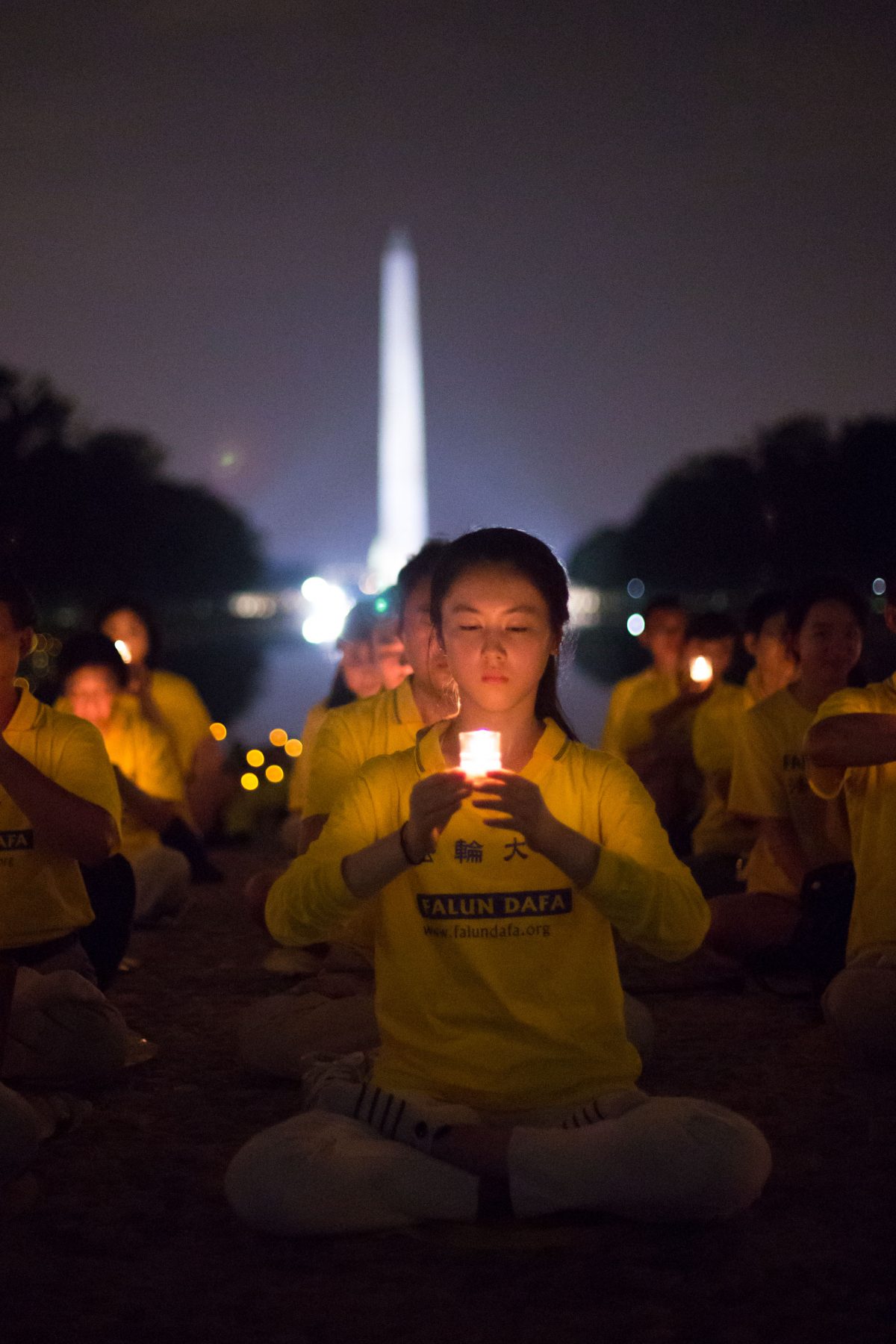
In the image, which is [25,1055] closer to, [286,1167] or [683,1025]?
[286,1167]

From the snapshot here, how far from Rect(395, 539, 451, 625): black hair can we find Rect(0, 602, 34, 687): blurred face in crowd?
121 centimetres

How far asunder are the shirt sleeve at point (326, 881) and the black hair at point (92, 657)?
12.0 feet

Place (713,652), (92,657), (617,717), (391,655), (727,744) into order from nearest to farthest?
(391,655) → (92,657) → (727,744) → (713,652) → (617,717)

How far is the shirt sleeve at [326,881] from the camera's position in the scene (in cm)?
406

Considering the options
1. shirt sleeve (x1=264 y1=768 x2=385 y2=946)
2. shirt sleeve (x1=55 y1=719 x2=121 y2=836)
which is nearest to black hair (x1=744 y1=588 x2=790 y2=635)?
shirt sleeve (x1=55 y1=719 x2=121 y2=836)

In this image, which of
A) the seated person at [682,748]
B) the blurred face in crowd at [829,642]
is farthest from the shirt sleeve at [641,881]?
the seated person at [682,748]

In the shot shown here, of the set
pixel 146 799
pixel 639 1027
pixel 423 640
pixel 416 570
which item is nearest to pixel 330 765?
pixel 423 640

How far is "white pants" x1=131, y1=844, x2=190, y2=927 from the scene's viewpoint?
9.02 m

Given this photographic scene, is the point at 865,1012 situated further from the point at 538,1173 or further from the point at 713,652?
the point at 713,652

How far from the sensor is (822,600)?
671 cm

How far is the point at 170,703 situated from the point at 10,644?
546cm

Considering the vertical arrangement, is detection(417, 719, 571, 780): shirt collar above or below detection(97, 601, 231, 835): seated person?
below

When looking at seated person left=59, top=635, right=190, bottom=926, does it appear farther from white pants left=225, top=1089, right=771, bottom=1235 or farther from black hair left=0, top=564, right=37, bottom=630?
white pants left=225, top=1089, right=771, bottom=1235

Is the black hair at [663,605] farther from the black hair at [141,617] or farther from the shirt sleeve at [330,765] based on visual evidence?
the shirt sleeve at [330,765]
